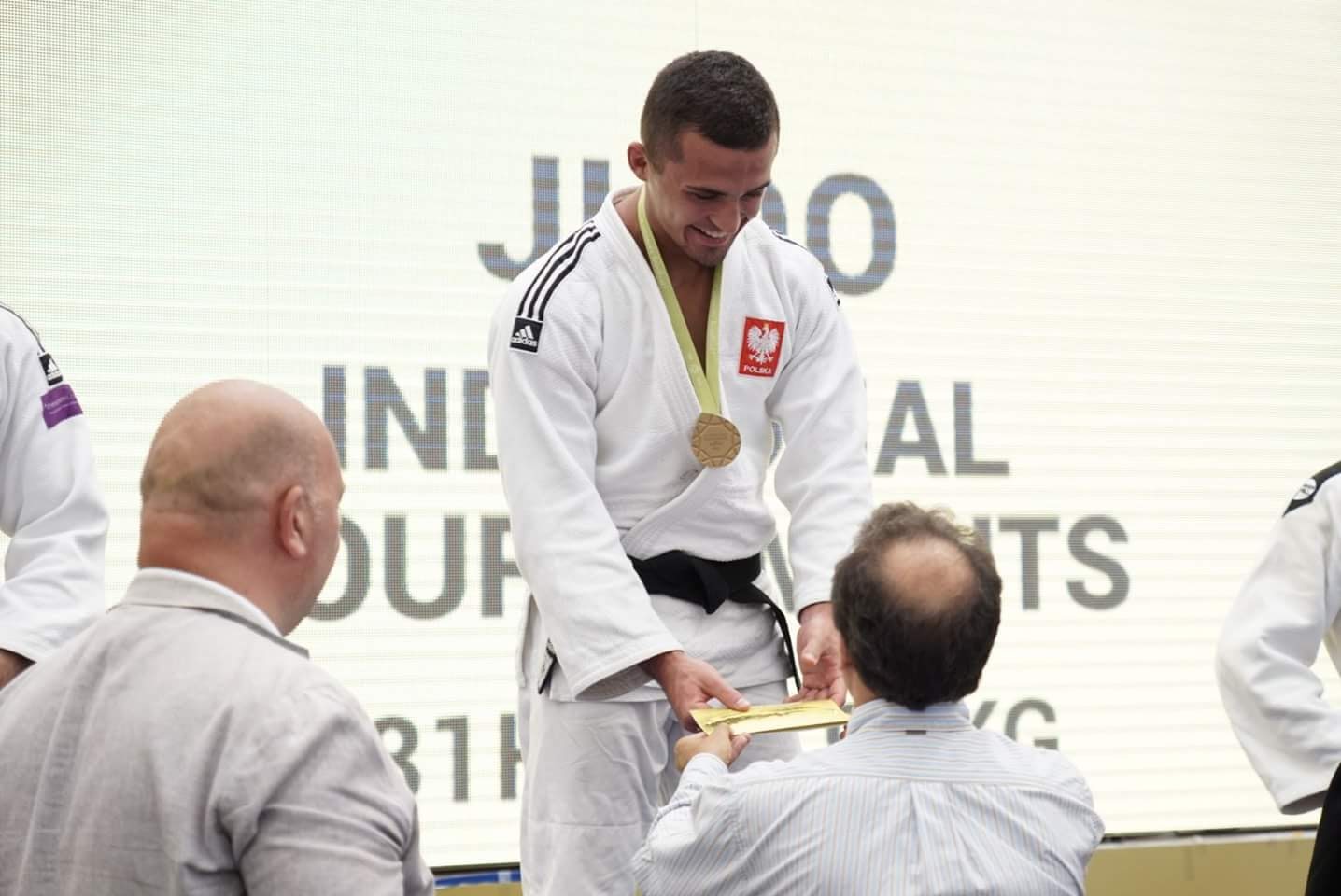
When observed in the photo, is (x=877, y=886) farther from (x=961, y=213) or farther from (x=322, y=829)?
(x=961, y=213)

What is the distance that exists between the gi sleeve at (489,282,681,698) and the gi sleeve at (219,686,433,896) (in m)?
1.00

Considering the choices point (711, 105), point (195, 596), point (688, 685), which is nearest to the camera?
point (195, 596)

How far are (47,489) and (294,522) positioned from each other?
1.31 meters

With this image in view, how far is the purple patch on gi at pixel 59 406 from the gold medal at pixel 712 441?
1.07 metres

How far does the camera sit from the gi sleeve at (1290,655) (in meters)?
2.71

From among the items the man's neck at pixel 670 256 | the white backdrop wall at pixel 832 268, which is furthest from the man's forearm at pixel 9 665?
the man's neck at pixel 670 256

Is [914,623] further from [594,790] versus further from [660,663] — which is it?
[594,790]

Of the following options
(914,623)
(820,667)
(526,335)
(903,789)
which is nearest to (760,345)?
(526,335)

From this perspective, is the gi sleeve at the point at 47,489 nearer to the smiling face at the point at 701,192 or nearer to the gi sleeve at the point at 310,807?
the smiling face at the point at 701,192

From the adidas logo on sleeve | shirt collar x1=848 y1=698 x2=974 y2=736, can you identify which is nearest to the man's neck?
the adidas logo on sleeve

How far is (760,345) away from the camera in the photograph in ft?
8.48

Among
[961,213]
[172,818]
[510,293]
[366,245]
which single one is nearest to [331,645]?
[366,245]

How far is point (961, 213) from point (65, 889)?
2.97m

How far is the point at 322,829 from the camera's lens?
4.21 feet
